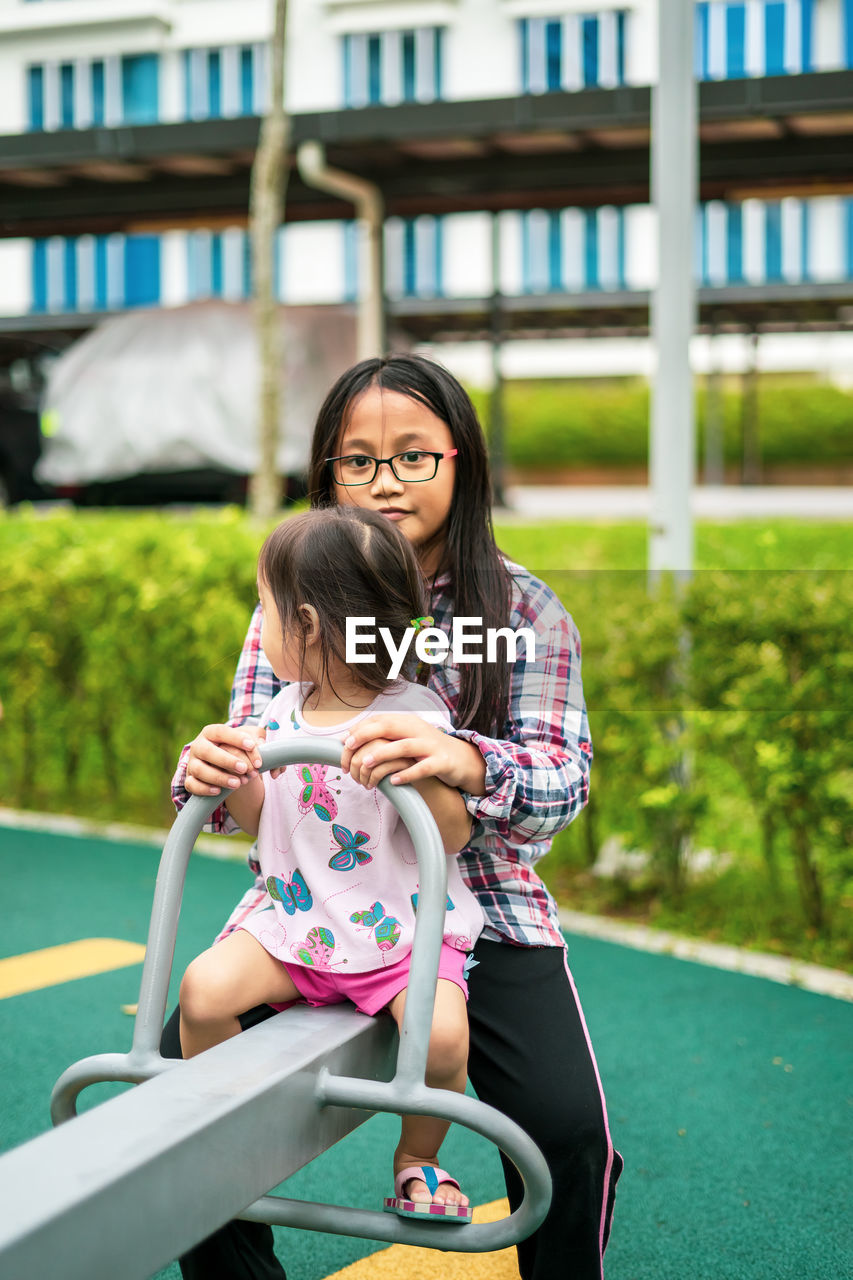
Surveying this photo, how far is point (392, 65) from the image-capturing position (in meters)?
17.8

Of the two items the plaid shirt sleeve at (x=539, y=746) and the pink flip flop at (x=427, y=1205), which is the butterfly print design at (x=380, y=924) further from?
the pink flip flop at (x=427, y=1205)

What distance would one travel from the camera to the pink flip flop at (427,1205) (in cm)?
170

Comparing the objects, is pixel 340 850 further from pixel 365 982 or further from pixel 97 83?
pixel 97 83

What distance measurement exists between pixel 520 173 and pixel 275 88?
85.2 inches

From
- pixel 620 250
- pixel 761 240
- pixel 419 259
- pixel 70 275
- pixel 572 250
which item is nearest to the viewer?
pixel 70 275

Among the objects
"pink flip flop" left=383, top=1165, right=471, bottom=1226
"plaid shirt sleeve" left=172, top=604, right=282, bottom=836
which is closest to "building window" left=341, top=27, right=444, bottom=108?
"plaid shirt sleeve" left=172, top=604, right=282, bottom=836

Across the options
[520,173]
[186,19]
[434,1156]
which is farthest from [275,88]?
[434,1156]

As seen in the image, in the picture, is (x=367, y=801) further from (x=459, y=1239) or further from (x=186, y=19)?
(x=186, y=19)

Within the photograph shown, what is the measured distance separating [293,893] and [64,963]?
2375 mm

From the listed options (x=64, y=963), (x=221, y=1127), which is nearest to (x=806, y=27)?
(x=64, y=963)

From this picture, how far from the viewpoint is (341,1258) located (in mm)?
2451

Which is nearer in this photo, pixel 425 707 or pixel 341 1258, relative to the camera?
pixel 425 707

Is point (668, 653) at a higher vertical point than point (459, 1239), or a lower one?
higher

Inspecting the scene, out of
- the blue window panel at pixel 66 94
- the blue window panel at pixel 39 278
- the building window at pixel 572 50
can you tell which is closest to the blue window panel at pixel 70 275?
the blue window panel at pixel 39 278
